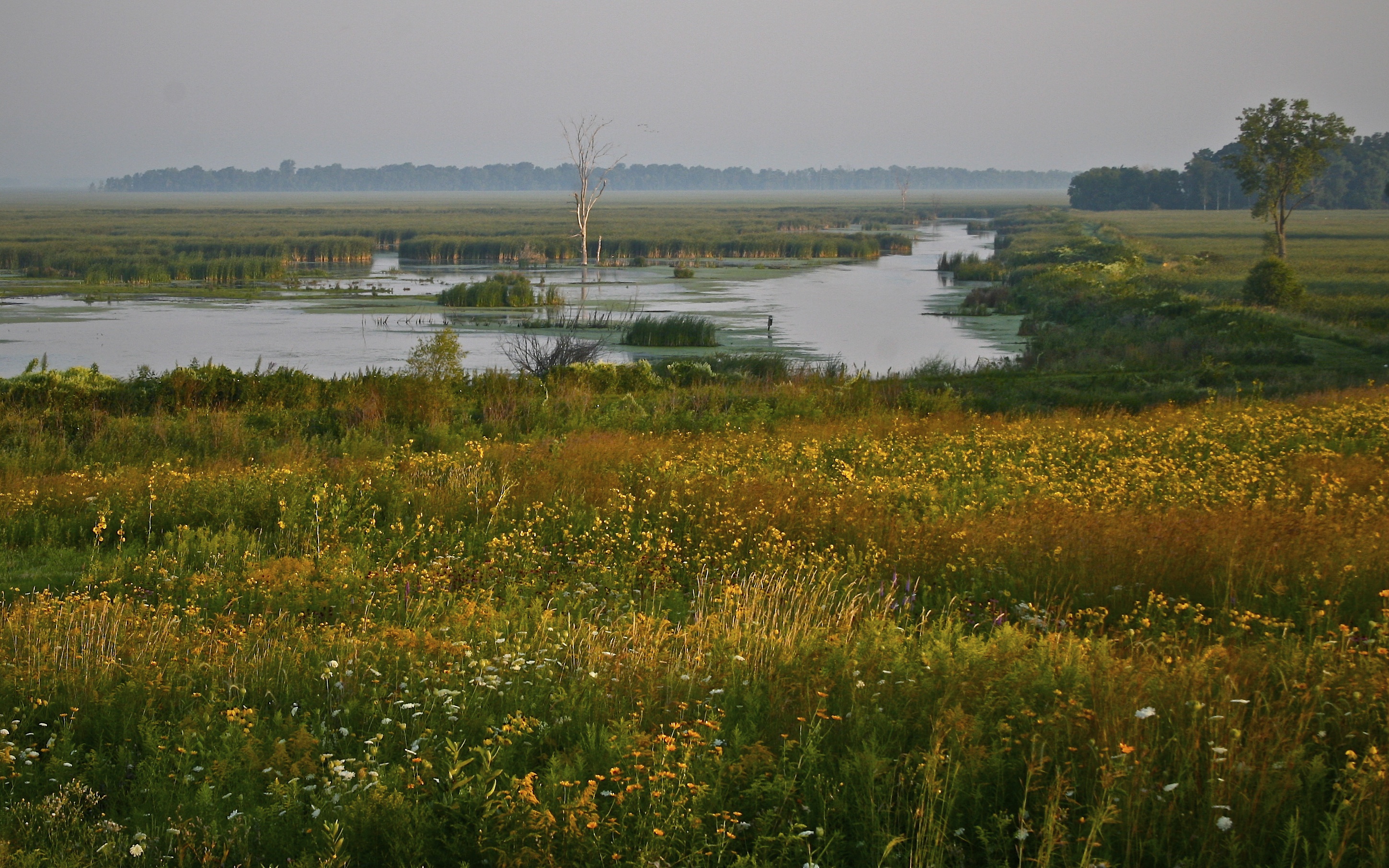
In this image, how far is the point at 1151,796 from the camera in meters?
4.01

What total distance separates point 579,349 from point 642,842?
19.8m

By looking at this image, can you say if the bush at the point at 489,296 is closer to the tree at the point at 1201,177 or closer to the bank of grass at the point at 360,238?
the bank of grass at the point at 360,238

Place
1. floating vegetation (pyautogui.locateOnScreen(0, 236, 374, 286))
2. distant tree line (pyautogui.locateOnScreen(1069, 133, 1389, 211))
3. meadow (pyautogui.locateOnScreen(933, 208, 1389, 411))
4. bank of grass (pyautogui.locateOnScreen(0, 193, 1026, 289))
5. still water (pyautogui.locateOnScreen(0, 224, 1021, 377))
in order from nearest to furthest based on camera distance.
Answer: meadow (pyautogui.locateOnScreen(933, 208, 1389, 411)) → still water (pyautogui.locateOnScreen(0, 224, 1021, 377)) → floating vegetation (pyautogui.locateOnScreen(0, 236, 374, 286)) → bank of grass (pyautogui.locateOnScreen(0, 193, 1026, 289)) → distant tree line (pyautogui.locateOnScreen(1069, 133, 1389, 211))

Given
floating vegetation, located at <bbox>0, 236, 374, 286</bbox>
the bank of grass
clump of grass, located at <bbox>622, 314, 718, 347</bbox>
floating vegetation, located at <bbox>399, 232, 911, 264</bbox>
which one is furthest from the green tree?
floating vegetation, located at <bbox>399, 232, 911, 264</bbox>

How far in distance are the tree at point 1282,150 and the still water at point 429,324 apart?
15.1m

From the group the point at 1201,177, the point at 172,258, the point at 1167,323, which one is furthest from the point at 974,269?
the point at 1201,177

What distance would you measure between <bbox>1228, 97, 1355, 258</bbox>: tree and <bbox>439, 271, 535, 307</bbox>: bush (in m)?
32.0

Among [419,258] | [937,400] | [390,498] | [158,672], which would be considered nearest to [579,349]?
[937,400]

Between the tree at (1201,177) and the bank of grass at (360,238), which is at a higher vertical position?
the tree at (1201,177)

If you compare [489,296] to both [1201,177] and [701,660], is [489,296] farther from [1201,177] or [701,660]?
[1201,177]

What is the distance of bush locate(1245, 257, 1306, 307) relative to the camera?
33.5 m

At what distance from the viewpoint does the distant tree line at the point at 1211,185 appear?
132 m

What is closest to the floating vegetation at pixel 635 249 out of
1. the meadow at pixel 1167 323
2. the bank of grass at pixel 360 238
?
the bank of grass at pixel 360 238

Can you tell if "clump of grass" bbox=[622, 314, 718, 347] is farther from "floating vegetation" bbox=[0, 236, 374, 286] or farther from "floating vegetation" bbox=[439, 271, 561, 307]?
"floating vegetation" bbox=[0, 236, 374, 286]
